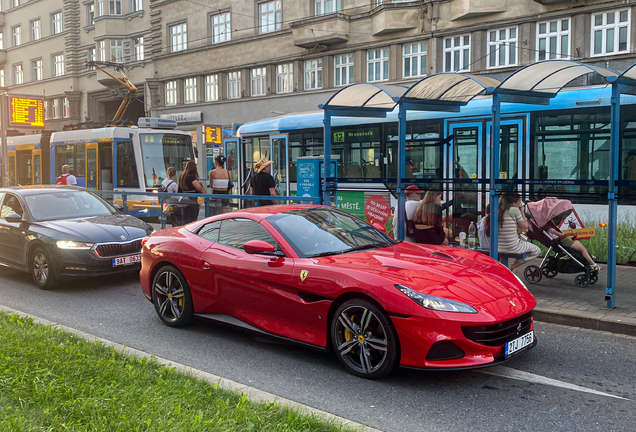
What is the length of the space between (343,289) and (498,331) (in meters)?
1.25

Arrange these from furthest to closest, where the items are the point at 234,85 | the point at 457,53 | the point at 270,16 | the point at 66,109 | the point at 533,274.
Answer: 1. the point at 66,109
2. the point at 234,85
3. the point at 270,16
4. the point at 457,53
5. the point at 533,274

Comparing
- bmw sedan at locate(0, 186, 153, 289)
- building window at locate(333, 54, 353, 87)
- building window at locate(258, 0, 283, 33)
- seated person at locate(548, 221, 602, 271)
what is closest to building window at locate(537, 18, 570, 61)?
building window at locate(333, 54, 353, 87)

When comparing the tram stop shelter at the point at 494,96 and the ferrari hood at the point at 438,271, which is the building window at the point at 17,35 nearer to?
the tram stop shelter at the point at 494,96

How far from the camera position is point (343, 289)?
515 centimetres

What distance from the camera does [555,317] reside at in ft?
22.9

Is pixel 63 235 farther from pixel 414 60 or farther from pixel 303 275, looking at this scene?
pixel 414 60

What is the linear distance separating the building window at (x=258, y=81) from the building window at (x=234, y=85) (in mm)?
1049

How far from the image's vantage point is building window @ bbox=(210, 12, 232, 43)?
33.6 m

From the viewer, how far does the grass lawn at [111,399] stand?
3771mm

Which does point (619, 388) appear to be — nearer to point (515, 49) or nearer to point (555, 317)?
point (555, 317)

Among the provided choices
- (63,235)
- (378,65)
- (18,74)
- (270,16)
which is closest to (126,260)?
(63,235)

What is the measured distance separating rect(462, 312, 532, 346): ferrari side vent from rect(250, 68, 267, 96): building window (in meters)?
28.2

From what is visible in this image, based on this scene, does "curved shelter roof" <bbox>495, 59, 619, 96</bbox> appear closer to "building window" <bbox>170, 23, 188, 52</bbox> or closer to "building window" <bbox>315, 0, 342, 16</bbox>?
"building window" <bbox>315, 0, 342, 16</bbox>

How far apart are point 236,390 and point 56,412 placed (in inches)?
47.2
